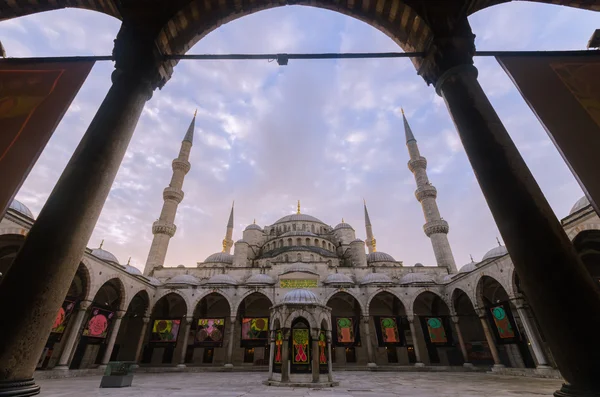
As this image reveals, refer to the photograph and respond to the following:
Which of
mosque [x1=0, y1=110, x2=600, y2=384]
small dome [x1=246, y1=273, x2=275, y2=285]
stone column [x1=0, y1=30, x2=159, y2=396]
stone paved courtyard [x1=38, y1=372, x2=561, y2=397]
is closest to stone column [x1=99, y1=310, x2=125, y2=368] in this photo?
mosque [x1=0, y1=110, x2=600, y2=384]

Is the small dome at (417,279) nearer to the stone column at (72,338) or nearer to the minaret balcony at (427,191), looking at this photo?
the minaret balcony at (427,191)

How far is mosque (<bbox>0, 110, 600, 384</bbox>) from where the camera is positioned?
37.8 ft

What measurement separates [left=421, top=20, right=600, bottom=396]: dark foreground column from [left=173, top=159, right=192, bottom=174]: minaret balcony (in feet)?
103

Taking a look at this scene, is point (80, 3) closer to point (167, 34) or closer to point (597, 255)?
point (167, 34)

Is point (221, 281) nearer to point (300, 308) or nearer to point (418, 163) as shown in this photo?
point (300, 308)

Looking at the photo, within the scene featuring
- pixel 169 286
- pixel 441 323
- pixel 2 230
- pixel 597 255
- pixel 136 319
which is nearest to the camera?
pixel 2 230

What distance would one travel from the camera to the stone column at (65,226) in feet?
7.89

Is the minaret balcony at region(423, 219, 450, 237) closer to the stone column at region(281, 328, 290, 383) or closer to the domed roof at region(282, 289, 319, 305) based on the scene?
the domed roof at region(282, 289, 319, 305)

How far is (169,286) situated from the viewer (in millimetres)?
22609

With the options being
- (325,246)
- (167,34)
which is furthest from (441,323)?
(167,34)

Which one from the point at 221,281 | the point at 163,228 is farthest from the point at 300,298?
the point at 163,228

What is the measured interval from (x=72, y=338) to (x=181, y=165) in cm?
2014

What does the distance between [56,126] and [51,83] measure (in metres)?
0.79

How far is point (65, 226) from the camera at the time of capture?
2.99 m
